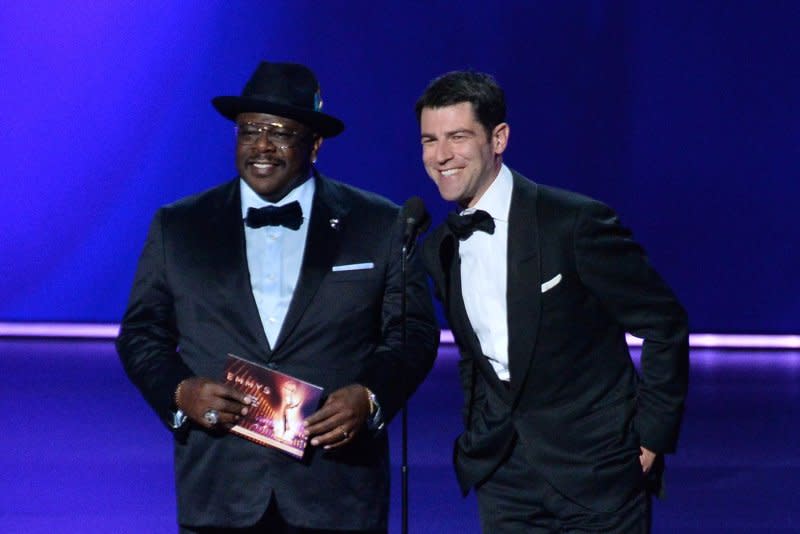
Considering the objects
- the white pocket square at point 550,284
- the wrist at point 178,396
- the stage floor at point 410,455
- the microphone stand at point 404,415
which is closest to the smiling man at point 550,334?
the white pocket square at point 550,284

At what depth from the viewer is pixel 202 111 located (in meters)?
9.60

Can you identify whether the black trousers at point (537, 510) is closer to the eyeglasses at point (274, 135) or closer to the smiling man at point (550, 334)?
the smiling man at point (550, 334)

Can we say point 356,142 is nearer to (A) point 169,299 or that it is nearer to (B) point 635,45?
(B) point 635,45

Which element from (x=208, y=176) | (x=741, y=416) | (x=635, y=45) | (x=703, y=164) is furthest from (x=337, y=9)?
(x=741, y=416)

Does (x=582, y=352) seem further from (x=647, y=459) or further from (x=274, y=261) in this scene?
(x=274, y=261)

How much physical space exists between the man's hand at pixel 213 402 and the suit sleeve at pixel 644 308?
0.77m

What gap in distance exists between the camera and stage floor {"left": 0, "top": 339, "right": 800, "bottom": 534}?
487 cm

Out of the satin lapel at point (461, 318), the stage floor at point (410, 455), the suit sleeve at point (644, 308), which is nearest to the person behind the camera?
the suit sleeve at point (644, 308)

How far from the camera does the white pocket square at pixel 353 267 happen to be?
2.85m

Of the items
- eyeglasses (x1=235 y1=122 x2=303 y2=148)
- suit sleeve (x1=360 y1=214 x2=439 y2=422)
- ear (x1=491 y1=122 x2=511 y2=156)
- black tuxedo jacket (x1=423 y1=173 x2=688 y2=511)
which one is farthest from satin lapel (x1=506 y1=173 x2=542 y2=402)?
eyeglasses (x1=235 y1=122 x2=303 y2=148)

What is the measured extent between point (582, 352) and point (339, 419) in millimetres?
534

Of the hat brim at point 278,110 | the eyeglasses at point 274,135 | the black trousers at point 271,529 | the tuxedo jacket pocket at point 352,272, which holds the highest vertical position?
the hat brim at point 278,110

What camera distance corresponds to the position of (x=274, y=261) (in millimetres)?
2855

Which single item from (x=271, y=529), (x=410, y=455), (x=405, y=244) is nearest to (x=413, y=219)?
(x=405, y=244)
